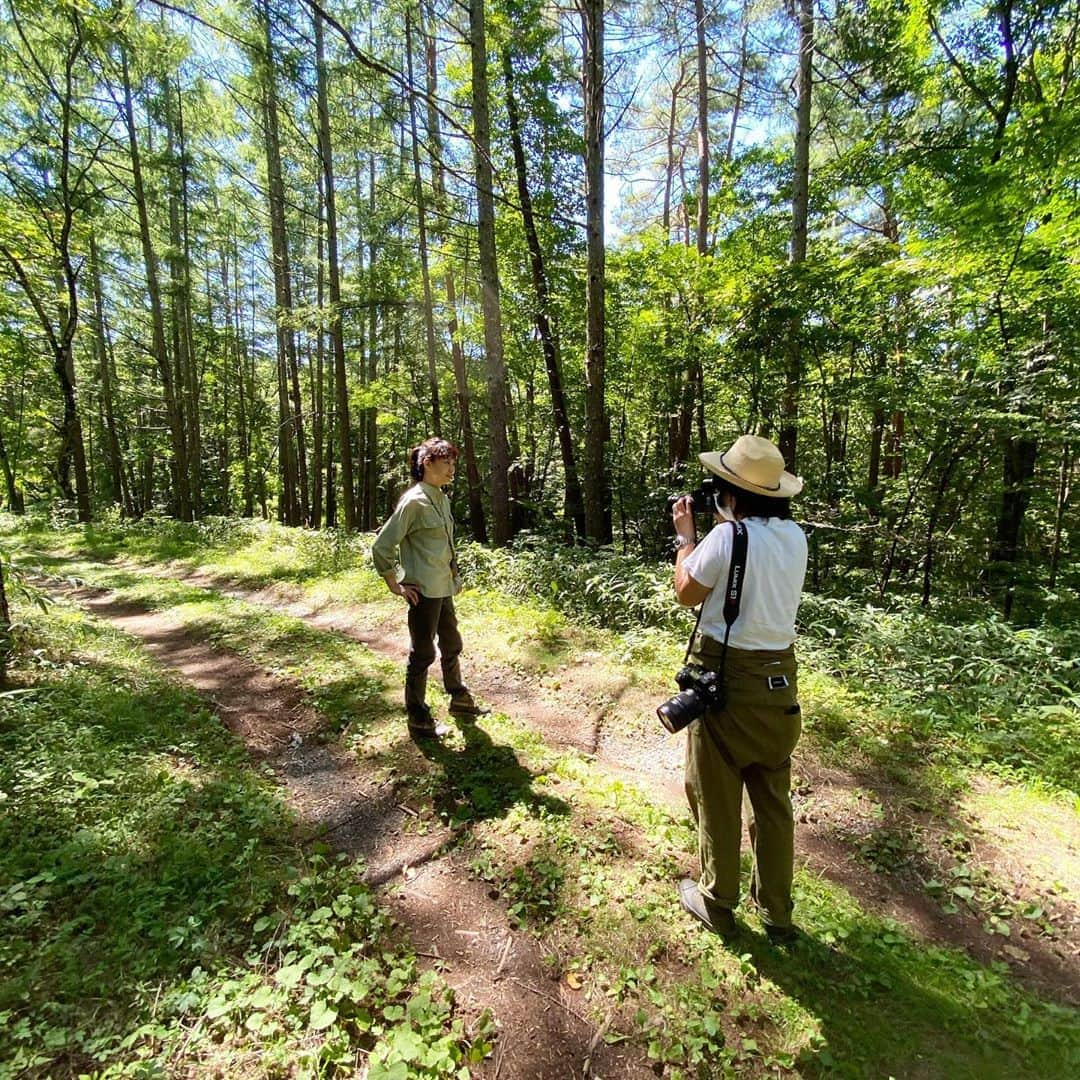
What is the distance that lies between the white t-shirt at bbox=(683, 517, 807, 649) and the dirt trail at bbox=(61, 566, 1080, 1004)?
158 centimetres

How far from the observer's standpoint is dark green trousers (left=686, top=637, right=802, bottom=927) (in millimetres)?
2160

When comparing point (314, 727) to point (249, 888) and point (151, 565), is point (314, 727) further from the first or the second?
point (151, 565)

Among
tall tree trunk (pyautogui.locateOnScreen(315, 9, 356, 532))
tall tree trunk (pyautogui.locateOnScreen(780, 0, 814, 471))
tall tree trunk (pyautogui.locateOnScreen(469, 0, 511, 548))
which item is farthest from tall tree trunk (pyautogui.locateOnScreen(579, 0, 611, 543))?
tall tree trunk (pyautogui.locateOnScreen(315, 9, 356, 532))

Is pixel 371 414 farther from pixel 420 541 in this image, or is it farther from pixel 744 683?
pixel 744 683

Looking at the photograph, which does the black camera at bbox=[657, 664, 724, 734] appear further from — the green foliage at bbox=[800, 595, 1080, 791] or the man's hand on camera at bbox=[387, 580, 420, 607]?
the green foliage at bbox=[800, 595, 1080, 791]

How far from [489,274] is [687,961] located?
28.9 feet

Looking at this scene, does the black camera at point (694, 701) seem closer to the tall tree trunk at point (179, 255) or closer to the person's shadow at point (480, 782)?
the person's shadow at point (480, 782)

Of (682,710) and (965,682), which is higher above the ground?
(682,710)

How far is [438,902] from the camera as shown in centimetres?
254

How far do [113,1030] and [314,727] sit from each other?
244 centimetres

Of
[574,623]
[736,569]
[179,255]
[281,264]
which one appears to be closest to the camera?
[736,569]

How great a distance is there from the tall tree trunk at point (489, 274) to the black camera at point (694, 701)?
7433mm

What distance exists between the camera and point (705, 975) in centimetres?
214

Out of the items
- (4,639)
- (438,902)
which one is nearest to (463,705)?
(438,902)
